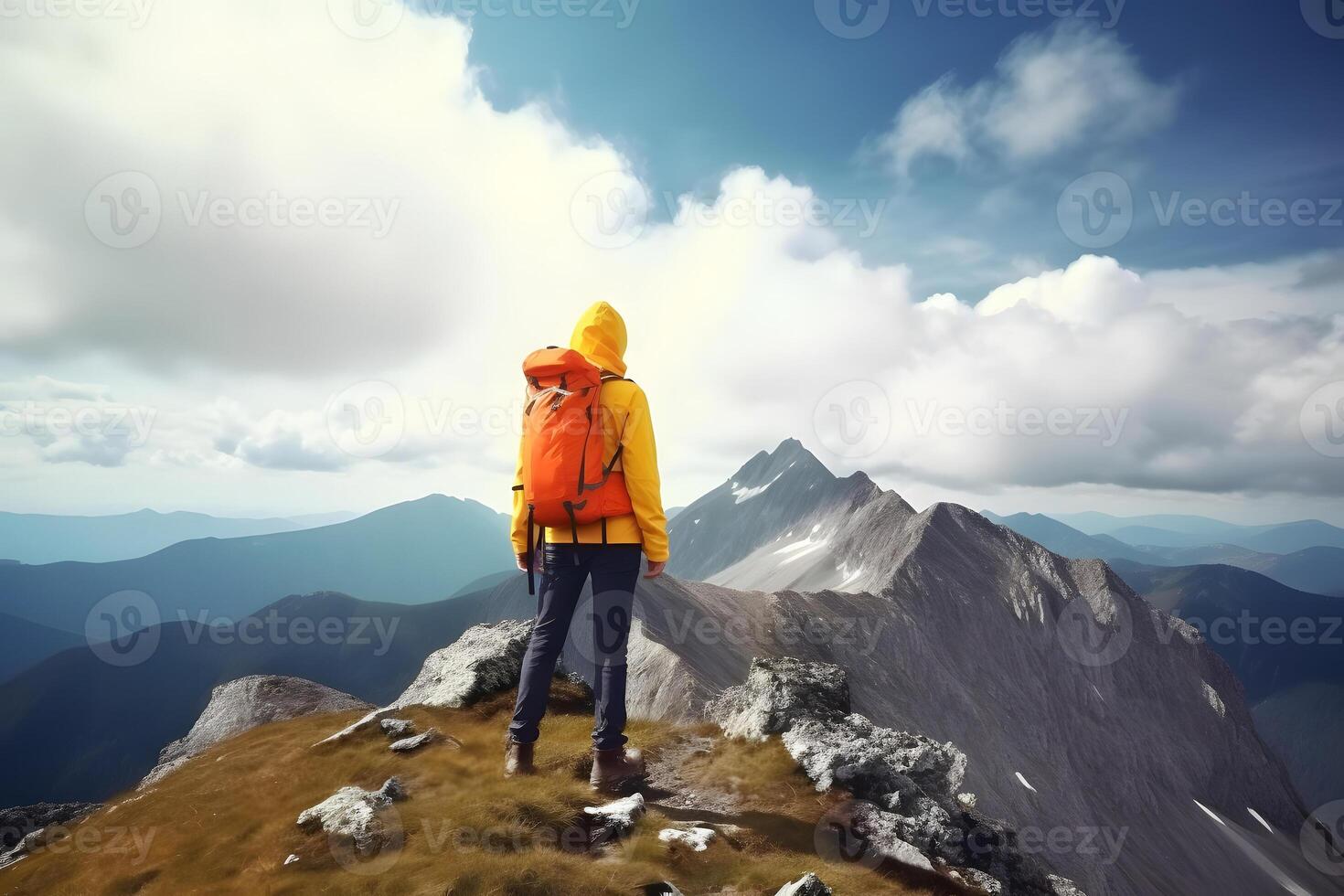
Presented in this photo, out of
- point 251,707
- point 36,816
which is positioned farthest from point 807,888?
point 251,707

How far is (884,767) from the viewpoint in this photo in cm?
934

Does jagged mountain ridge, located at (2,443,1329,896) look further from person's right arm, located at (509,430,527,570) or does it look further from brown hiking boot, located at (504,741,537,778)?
person's right arm, located at (509,430,527,570)

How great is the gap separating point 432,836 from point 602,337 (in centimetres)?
624

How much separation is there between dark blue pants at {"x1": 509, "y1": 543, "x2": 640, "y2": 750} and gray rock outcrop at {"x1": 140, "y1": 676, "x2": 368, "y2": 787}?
40.6ft

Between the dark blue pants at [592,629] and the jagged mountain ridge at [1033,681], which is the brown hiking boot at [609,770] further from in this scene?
the jagged mountain ridge at [1033,681]

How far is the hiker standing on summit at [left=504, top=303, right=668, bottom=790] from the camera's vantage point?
25.3 feet

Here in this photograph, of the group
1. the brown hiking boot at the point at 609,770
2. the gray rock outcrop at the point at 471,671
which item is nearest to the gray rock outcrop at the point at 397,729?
the gray rock outcrop at the point at 471,671

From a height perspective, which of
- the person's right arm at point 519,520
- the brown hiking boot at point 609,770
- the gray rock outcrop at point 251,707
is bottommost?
the gray rock outcrop at point 251,707

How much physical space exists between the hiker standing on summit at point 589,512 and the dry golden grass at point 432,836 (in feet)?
3.15

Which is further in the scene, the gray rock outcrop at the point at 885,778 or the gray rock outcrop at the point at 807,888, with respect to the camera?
the gray rock outcrop at the point at 885,778

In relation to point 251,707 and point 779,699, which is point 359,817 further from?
point 251,707

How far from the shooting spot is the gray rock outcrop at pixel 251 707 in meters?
18.2

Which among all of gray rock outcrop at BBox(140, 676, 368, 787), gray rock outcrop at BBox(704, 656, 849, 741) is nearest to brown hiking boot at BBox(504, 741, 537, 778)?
gray rock outcrop at BBox(704, 656, 849, 741)

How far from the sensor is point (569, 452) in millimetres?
7664
